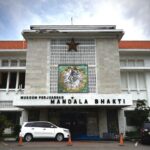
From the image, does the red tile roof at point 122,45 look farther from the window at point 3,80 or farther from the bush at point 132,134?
the bush at point 132,134

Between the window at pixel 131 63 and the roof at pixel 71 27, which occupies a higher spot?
the roof at pixel 71 27

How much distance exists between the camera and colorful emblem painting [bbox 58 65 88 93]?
25016 millimetres

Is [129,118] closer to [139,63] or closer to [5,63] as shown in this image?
[139,63]

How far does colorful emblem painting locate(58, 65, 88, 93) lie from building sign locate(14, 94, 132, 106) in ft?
8.02

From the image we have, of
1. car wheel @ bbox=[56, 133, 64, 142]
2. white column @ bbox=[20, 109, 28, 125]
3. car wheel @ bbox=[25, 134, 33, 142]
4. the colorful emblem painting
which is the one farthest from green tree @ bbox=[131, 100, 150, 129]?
white column @ bbox=[20, 109, 28, 125]

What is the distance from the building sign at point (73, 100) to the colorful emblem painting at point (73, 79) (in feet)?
8.02

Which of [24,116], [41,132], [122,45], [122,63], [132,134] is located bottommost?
[132,134]

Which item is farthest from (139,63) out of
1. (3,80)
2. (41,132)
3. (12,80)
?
(3,80)

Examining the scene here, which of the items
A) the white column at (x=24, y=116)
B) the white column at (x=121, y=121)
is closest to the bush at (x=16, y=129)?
the white column at (x=24, y=116)

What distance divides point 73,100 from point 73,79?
141 inches

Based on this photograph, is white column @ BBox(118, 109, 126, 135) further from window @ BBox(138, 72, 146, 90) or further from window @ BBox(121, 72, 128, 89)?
window @ BBox(138, 72, 146, 90)

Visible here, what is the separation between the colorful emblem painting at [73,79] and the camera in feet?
82.1

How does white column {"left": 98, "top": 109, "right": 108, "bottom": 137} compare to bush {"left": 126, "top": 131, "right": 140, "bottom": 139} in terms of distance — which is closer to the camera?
bush {"left": 126, "top": 131, "right": 140, "bottom": 139}

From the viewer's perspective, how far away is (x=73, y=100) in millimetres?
22359
